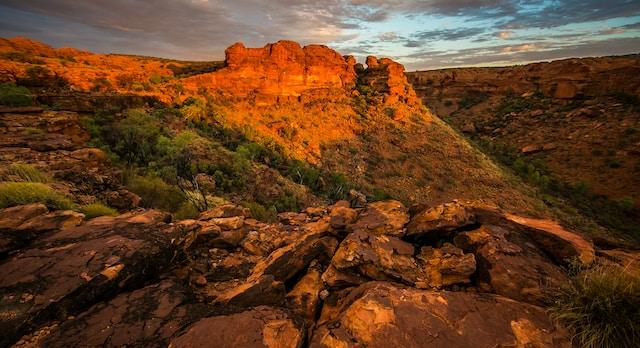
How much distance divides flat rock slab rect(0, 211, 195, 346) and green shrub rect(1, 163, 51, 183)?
2715 millimetres

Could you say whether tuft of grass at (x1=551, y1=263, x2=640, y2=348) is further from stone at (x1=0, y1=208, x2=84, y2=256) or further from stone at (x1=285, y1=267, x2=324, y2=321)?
stone at (x1=0, y1=208, x2=84, y2=256)

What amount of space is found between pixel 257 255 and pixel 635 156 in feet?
102

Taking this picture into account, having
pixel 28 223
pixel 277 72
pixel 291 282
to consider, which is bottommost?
pixel 291 282

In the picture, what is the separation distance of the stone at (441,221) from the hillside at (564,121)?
21127mm

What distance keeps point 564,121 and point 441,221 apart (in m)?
35.3

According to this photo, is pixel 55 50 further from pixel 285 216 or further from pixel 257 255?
pixel 257 255

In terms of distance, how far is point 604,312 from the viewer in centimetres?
247

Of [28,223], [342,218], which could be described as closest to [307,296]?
[342,218]

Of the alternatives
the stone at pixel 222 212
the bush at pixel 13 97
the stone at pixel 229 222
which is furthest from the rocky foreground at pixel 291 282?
the bush at pixel 13 97

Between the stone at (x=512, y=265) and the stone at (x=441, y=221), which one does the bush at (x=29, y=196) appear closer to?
the stone at (x=441, y=221)

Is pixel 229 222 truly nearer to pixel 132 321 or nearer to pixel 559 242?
pixel 132 321

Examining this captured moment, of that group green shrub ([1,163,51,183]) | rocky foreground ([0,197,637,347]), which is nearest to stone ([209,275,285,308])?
rocky foreground ([0,197,637,347])

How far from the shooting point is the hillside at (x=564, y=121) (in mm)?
21547

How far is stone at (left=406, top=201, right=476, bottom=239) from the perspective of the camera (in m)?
4.36
